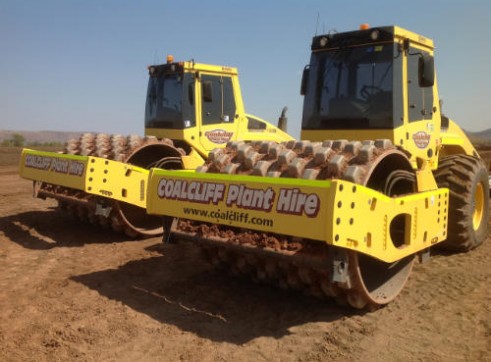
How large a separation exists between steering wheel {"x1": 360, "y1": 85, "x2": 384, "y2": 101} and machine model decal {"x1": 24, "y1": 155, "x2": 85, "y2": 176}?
11.2ft

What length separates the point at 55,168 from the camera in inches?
259

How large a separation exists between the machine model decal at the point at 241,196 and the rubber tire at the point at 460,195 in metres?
2.90

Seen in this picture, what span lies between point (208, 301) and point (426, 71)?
314cm

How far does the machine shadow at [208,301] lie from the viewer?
3812 millimetres

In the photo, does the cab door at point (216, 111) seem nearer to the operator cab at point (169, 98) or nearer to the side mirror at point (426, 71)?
the operator cab at point (169, 98)

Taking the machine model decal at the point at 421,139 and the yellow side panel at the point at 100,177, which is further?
the yellow side panel at the point at 100,177

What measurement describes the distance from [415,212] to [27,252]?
4638 mm

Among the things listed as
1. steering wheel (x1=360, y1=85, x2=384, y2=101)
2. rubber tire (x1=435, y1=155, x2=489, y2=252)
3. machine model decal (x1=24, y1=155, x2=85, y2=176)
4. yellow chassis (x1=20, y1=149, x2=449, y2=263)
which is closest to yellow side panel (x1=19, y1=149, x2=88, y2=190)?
machine model decal (x1=24, y1=155, x2=85, y2=176)

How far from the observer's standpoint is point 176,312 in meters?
4.11

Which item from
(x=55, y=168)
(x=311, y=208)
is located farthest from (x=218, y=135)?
(x=311, y=208)

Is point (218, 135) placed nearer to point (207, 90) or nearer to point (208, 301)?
point (207, 90)

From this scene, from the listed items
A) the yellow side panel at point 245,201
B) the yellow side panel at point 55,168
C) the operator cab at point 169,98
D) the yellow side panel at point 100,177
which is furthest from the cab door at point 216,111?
the yellow side panel at point 245,201

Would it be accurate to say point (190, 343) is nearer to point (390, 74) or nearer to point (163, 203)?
point (163, 203)

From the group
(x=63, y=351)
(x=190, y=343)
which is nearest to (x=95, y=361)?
(x=63, y=351)
